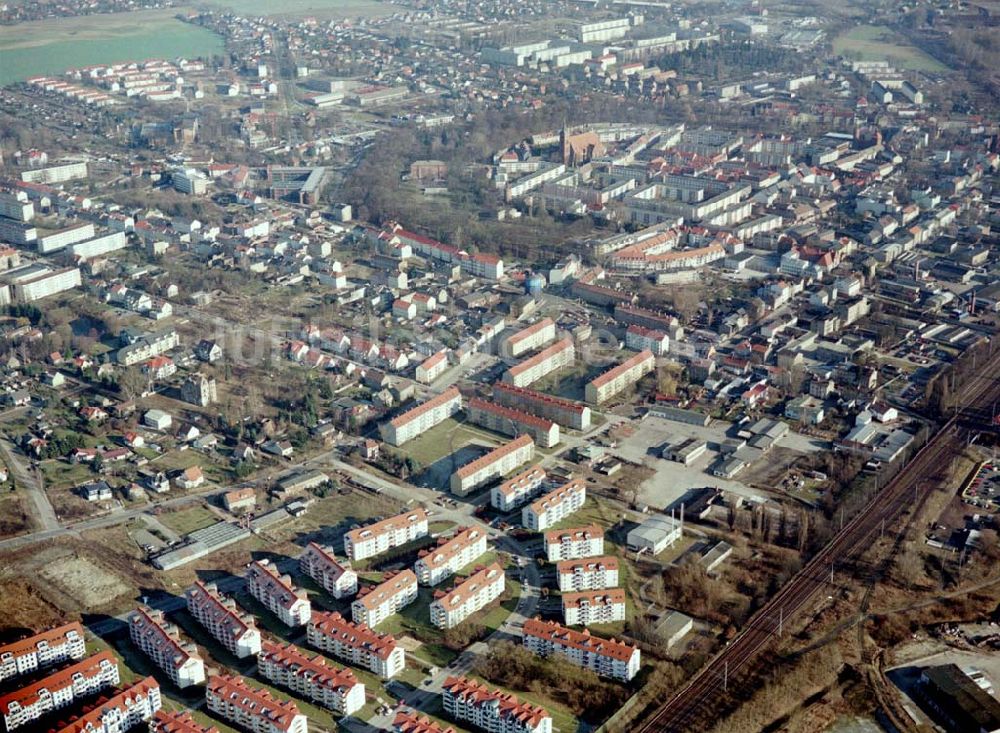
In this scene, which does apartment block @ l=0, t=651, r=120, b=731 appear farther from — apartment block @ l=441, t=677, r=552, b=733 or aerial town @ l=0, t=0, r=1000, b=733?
apartment block @ l=441, t=677, r=552, b=733

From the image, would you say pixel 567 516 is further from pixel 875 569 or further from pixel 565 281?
pixel 565 281

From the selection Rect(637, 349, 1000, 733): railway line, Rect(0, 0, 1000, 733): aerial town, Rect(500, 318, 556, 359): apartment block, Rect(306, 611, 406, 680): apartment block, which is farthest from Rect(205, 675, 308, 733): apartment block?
Rect(500, 318, 556, 359): apartment block

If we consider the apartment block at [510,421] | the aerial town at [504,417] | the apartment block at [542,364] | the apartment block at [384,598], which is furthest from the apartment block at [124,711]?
the apartment block at [542,364]

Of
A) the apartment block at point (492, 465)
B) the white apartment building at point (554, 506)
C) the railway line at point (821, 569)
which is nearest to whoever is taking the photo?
the railway line at point (821, 569)

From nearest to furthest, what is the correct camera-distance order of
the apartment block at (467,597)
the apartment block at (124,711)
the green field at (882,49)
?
1. the apartment block at (124,711)
2. the apartment block at (467,597)
3. the green field at (882,49)

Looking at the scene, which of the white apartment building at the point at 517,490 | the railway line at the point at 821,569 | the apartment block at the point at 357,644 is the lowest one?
the railway line at the point at 821,569

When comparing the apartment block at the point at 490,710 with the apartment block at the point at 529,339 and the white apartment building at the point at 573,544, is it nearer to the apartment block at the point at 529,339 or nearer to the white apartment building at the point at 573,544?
the white apartment building at the point at 573,544

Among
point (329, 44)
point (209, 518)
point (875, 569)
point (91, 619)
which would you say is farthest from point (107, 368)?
point (329, 44)
